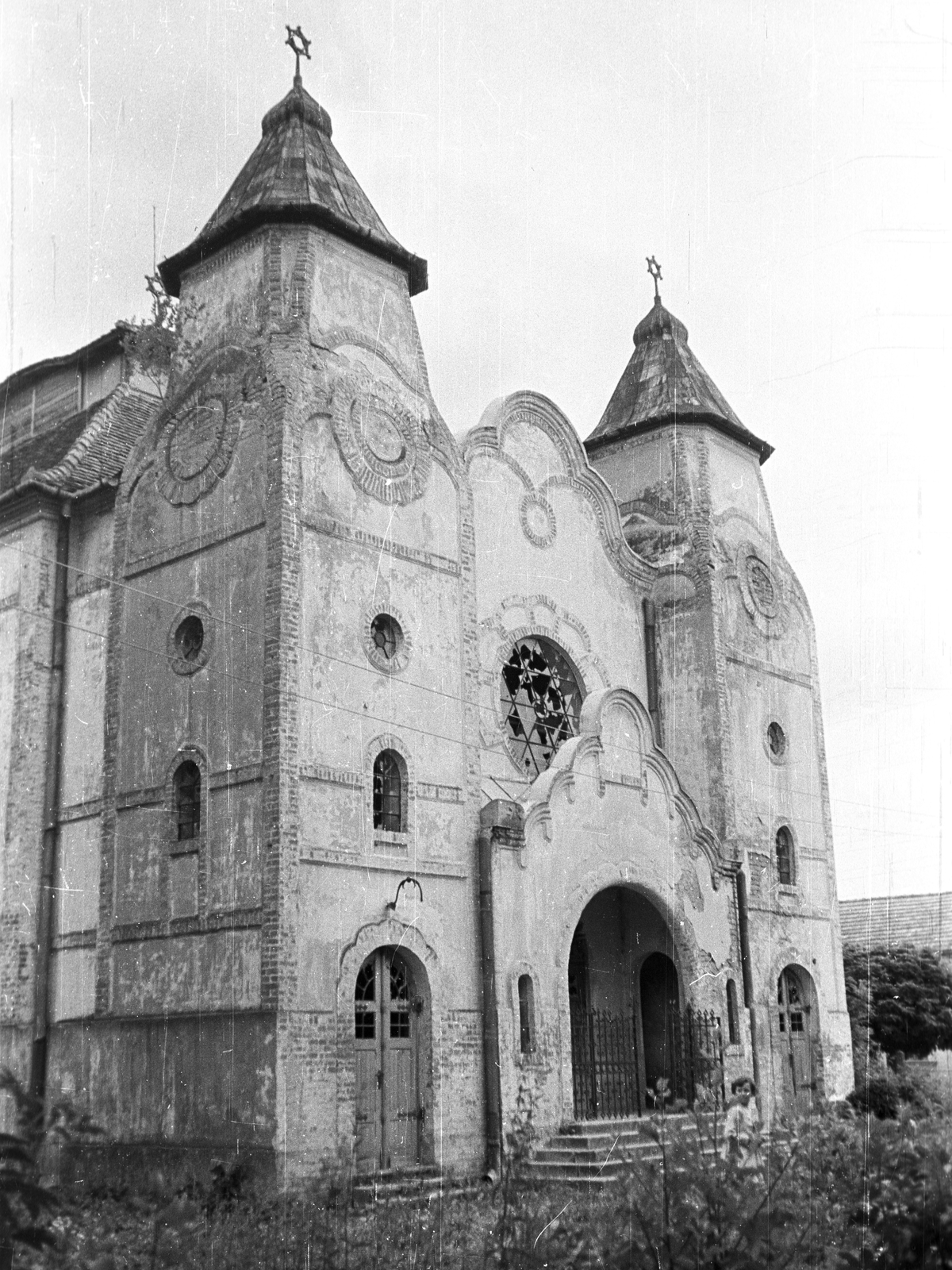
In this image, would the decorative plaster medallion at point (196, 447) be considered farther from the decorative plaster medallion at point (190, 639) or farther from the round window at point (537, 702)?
the round window at point (537, 702)

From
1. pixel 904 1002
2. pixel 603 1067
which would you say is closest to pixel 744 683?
pixel 603 1067

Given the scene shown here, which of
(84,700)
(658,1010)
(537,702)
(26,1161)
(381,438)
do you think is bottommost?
(26,1161)

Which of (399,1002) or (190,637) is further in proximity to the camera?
(190,637)

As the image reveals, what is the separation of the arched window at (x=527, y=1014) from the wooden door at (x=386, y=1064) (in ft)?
5.45

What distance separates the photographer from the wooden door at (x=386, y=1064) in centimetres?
1691

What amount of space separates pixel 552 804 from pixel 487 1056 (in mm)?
3480

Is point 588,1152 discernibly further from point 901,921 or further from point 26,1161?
point 901,921

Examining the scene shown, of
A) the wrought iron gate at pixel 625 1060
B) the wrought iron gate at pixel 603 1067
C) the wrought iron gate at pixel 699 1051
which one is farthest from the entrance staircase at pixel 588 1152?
the wrought iron gate at pixel 699 1051

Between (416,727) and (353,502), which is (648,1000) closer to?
(416,727)

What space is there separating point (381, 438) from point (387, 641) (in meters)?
2.81

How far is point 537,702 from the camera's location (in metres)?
22.2

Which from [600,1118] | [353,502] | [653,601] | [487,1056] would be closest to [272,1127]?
[487,1056]

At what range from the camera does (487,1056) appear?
18.1 metres

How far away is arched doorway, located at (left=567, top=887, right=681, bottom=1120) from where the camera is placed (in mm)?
20766
